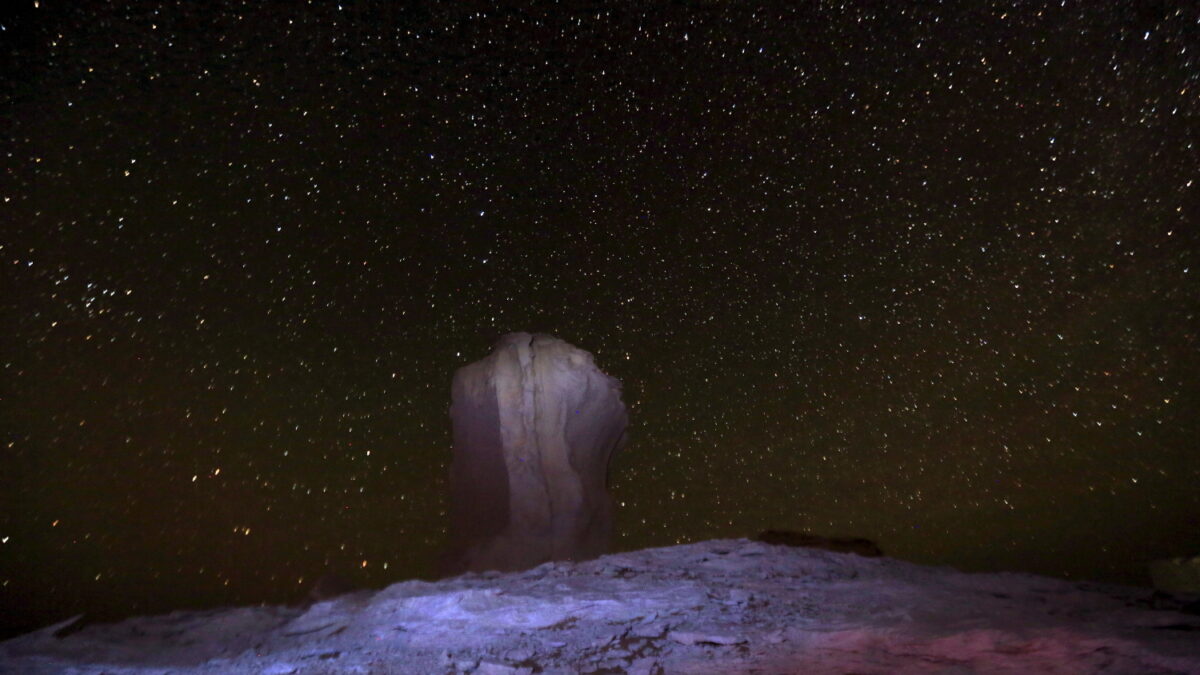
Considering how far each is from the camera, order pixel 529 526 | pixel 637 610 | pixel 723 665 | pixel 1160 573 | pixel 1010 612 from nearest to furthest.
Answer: pixel 723 665 < pixel 1010 612 < pixel 637 610 < pixel 529 526 < pixel 1160 573

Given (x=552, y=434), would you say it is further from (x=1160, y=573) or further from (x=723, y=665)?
(x=1160, y=573)

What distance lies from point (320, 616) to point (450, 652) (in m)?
1.32

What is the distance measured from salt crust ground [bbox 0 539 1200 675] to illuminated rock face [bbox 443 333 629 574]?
2331 millimetres

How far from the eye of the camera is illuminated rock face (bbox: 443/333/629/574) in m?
7.94

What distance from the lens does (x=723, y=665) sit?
138 inches

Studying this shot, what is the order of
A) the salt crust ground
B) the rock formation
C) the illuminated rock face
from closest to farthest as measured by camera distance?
the salt crust ground
the rock formation
the illuminated rock face

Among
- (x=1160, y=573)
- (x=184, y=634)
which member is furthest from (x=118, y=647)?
(x=1160, y=573)

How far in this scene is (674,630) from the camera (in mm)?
4102

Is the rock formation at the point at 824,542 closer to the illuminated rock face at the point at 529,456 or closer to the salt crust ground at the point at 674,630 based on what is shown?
the salt crust ground at the point at 674,630

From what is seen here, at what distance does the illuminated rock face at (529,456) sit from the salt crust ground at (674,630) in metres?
2.33

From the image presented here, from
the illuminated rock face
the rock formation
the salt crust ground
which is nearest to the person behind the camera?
the salt crust ground

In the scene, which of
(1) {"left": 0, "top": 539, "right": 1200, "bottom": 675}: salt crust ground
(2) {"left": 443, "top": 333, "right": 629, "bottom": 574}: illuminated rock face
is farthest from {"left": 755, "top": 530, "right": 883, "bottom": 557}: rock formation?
(2) {"left": 443, "top": 333, "right": 629, "bottom": 574}: illuminated rock face

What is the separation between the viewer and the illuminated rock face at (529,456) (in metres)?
7.94

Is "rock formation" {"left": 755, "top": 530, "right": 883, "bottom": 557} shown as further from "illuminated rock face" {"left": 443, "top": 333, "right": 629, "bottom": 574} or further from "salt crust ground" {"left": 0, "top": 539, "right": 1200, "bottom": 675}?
"illuminated rock face" {"left": 443, "top": 333, "right": 629, "bottom": 574}
